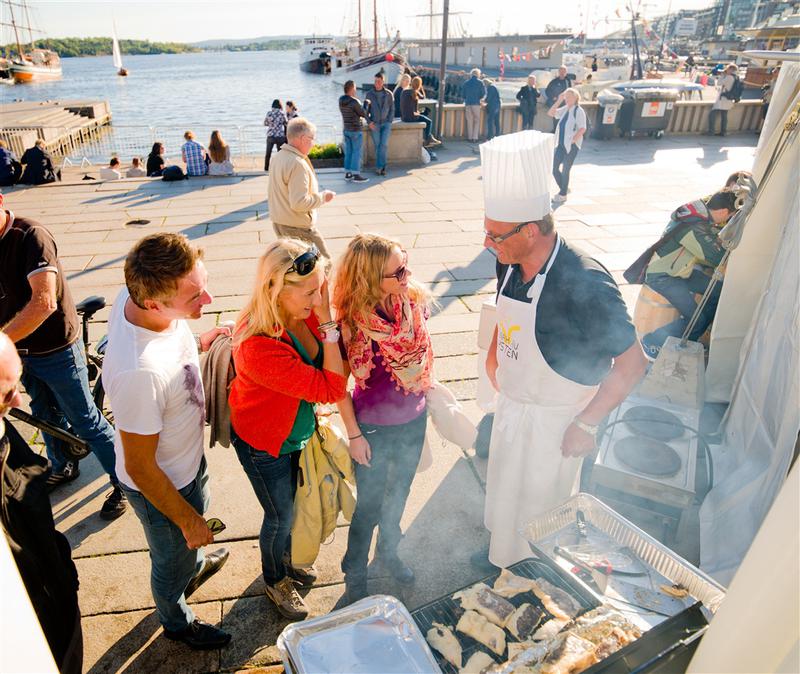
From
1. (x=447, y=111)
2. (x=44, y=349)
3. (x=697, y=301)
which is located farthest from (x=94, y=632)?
(x=447, y=111)

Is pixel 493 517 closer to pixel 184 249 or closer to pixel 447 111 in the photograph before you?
pixel 184 249

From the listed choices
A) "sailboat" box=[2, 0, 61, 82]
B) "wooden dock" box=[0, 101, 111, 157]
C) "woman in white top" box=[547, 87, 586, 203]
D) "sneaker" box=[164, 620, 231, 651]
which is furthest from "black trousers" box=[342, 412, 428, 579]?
"sailboat" box=[2, 0, 61, 82]

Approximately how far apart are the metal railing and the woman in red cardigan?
1545 centimetres

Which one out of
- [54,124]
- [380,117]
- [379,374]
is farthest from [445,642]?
[54,124]

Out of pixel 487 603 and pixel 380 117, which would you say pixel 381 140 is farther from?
pixel 487 603

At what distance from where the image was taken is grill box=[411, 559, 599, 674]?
1535mm

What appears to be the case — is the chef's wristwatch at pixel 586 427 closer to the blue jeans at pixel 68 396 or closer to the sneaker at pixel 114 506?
the blue jeans at pixel 68 396

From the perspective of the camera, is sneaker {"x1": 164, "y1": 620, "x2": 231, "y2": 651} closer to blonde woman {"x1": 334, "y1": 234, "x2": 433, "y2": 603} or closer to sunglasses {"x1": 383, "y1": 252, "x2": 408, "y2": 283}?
blonde woman {"x1": 334, "y1": 234, "x2": 433, "y2": 603}

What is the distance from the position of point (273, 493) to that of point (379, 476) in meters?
0.51

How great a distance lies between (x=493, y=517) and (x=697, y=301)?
9.37ft

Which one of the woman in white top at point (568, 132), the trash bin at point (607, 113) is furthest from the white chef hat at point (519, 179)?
the trash bin at point (607, 113)

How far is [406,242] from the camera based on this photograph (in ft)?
25.5

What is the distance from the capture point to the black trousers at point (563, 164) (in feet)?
30.3

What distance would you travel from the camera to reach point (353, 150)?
10.9 metres
